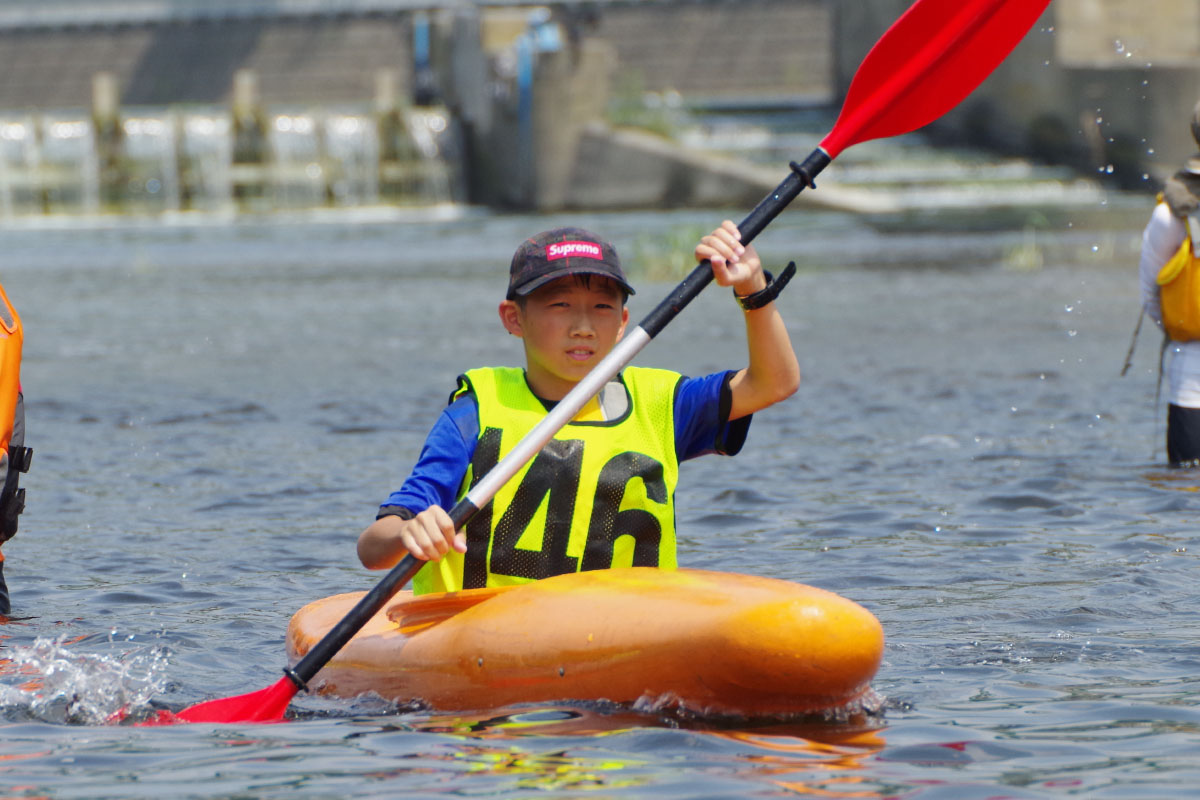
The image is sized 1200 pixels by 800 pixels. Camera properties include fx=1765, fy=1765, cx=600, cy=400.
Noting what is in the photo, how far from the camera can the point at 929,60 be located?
15.3 feet

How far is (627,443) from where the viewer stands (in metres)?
4.15

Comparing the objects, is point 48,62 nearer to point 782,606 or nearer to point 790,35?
point 790,35

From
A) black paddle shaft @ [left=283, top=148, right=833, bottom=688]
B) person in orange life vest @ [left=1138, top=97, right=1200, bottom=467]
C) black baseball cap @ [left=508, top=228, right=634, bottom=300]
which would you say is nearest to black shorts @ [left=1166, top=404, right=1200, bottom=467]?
person in orange life vest @ [left=1138, top=97, right=1200, bottom=467]

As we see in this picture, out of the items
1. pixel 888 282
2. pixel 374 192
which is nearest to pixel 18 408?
pixel 888 282

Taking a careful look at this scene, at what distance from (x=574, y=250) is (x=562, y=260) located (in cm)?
4

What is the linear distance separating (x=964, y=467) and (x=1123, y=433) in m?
1.22

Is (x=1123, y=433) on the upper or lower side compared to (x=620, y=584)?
lower

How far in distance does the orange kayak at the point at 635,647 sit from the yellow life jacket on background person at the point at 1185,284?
3563 millimetres

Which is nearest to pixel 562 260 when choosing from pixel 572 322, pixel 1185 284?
pixel 572 322

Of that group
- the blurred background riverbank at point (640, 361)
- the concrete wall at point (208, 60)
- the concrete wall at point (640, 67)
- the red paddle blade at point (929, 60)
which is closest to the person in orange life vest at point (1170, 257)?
the blurred background riverbank at point (640, 361)

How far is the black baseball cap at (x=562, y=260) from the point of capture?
13.1 feet

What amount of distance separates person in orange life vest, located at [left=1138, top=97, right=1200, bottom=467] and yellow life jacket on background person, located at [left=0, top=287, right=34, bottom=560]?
13.8ft

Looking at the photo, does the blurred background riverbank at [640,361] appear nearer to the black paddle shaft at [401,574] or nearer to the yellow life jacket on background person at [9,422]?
the black paddle shaft at [401,574]

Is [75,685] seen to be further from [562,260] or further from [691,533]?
[691,533]
